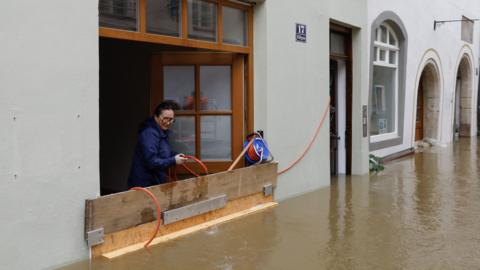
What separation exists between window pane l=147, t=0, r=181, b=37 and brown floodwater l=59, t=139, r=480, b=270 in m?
2.10

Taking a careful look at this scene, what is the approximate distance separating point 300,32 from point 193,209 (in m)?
3.06

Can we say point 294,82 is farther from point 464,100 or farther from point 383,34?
point 464,100

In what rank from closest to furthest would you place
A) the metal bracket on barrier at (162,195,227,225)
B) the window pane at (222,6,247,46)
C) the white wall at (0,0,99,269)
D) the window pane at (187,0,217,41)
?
the white wall at (0,0,99,269)
the metal bracket on barrier at (162,195,227,225)
the window pane at (187,0,217,41)
the window pane at (222,6,247,46)

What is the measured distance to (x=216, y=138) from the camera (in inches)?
254

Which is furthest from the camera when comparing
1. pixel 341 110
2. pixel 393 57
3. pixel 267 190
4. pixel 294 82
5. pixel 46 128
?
Result: pixel 393 57

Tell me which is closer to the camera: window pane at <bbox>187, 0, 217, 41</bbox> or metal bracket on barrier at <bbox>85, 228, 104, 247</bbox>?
metal bracket on barrier at <bbox>85, 228, 104, 247</bbox>

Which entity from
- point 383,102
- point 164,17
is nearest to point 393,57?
point 383,102

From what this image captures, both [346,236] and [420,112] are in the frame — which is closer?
[346,236]

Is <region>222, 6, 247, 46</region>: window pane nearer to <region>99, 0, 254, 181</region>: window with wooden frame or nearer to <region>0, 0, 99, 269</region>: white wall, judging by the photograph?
<region>99, 0, 254, 181</region>: window with wooden frame

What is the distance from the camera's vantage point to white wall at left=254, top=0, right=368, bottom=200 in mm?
6508

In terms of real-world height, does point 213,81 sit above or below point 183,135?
above

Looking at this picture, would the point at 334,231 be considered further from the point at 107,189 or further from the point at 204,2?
the point at 107,189

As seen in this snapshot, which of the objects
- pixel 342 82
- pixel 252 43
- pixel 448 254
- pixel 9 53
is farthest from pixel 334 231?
pixel 342 82

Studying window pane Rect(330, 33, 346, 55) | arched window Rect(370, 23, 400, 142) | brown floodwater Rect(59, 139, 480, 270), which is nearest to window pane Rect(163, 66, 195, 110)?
brown floodwater Rect(59, 139, 480, 270)
